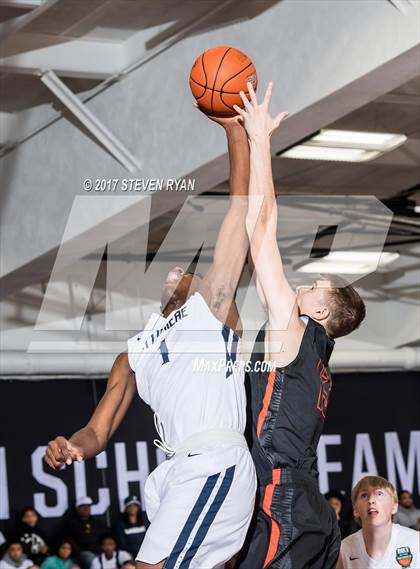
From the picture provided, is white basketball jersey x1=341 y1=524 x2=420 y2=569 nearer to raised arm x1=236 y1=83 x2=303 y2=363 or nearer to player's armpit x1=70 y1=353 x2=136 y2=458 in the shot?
player's armpit x1=70 y1=353 x2=136 y2=458

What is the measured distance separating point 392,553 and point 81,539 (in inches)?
385

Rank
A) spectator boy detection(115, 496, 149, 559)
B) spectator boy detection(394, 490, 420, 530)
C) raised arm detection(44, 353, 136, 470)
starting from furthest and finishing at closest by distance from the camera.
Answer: spectator boy detection(394, 490, 420, 530) → spectator boy detection(115, 496, 149, 559) → raised arm detection(44, 353, 136, 470)

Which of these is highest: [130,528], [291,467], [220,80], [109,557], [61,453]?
[220,80]

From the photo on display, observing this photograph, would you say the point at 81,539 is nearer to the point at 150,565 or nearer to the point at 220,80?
the point at 220,80

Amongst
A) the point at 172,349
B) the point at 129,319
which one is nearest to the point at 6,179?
the point at 129,319

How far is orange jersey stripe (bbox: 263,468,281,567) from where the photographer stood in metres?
3.91

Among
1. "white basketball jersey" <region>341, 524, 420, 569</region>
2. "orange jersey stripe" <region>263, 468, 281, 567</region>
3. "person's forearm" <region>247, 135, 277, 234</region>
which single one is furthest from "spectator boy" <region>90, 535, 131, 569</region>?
"person's forearm" <region>247, 135, 277, 234</region>

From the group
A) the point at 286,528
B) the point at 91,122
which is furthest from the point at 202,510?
the point at 91,122

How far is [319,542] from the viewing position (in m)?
3.97

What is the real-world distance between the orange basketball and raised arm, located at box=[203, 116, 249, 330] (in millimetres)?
330

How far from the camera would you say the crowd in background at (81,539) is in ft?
45.2

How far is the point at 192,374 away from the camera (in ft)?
12.8

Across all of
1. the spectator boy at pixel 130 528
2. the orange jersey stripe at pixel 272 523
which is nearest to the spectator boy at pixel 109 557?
the spectator boy at pixel 130 528

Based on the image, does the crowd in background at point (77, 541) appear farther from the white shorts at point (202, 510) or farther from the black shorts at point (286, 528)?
the white shorts at point (202, 510)
